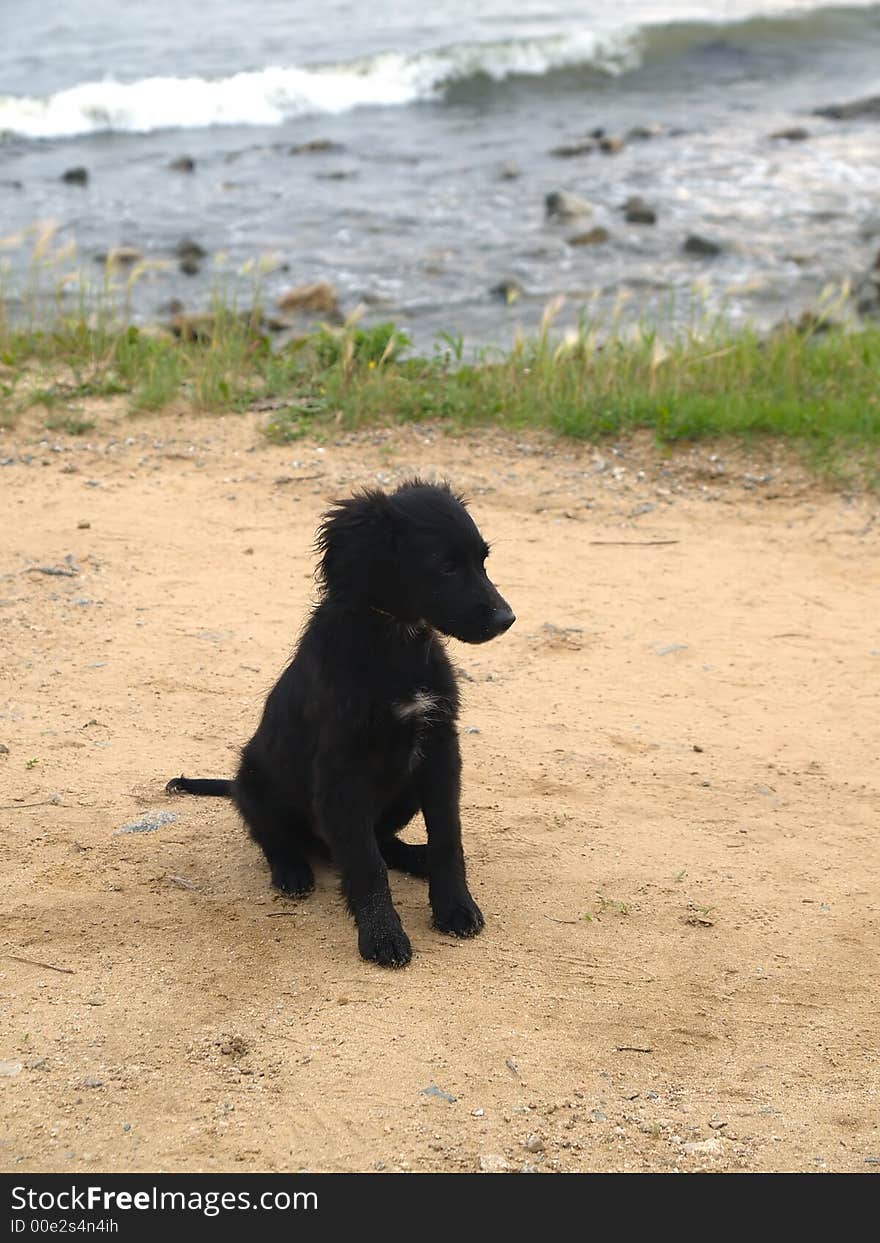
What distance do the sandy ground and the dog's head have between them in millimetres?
998

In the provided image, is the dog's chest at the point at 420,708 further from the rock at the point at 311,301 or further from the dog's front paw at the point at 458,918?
the rock at the point at 311,301

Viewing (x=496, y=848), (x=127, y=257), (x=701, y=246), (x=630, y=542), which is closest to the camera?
(x=496, y=848)

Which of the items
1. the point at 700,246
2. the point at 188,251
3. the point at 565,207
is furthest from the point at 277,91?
the point at 700,246

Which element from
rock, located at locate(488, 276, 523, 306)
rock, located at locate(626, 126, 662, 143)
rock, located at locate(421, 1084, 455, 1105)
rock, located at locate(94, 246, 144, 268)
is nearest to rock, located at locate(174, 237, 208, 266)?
rock, located at locate(94, 246, 144, 268)

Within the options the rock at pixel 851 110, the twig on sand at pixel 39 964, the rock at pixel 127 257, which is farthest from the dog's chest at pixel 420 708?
the rock at pixel 851 110

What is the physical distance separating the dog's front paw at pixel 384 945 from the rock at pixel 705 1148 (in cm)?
103

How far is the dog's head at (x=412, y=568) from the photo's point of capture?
13.7 feet

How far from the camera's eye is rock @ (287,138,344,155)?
815 inches

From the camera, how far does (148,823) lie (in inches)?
193

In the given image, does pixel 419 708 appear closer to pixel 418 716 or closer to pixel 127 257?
pixel 418 716

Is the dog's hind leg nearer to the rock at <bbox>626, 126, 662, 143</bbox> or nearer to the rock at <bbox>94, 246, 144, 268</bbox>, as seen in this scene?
the rock at <bbox>94, 246, 144, 268</bbox>

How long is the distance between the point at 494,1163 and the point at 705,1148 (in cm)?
51

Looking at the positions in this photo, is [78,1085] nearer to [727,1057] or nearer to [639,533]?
[727,1057]

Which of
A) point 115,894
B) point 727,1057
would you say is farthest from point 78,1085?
point 727,1057
